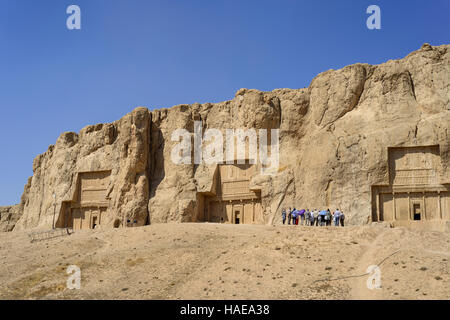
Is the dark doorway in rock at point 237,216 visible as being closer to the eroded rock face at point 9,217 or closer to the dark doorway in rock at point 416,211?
the dark doorway in rock at point 416,211

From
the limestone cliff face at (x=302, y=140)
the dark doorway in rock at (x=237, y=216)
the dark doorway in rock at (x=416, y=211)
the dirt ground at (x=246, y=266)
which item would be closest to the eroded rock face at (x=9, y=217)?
the limestone cliff face at (x=302, y=140)

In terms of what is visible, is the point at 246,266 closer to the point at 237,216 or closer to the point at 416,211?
the point at 416,211

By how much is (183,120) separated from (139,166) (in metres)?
5.50

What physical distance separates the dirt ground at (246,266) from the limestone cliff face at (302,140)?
7646 mm

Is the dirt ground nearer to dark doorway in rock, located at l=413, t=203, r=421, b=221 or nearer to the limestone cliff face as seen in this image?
the limestone cliff face

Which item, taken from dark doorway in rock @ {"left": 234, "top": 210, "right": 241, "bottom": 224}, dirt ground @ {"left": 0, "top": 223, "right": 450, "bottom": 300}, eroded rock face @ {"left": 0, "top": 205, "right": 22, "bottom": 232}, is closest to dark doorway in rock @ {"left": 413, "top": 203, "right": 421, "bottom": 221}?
dirt ground @ {"left": 0, "top": 223, "right": 450, "bottom": 300}

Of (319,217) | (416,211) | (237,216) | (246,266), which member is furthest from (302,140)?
(246,266)

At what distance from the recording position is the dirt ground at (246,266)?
65.9ft

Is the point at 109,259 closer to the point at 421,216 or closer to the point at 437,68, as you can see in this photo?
the point at 421,216

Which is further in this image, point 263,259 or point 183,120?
point 183,120

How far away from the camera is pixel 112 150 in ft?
148

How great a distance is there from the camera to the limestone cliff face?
3341 centimetres

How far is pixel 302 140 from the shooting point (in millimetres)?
37844
